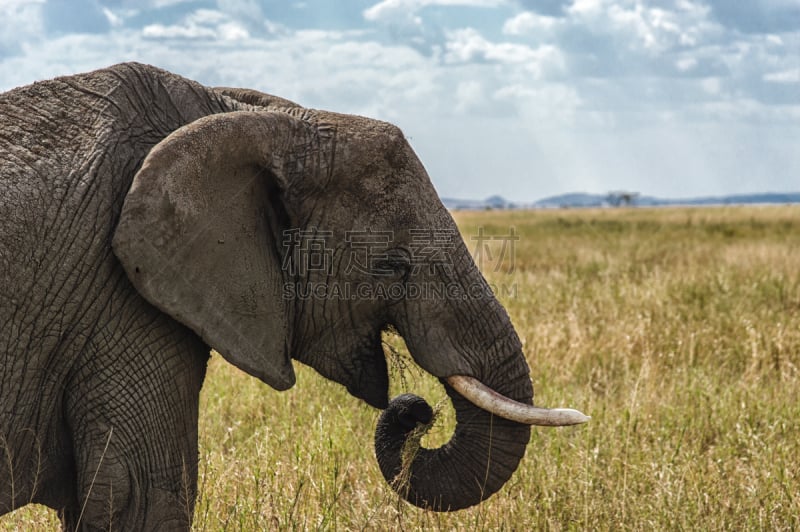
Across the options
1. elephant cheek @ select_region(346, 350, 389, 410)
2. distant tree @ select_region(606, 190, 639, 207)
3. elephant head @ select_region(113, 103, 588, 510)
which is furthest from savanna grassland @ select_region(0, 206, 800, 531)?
distant tree @ select_region(606, 190, 639, 207)

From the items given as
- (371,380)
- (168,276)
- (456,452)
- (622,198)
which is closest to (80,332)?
(168,276)

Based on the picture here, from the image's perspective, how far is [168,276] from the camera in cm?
309

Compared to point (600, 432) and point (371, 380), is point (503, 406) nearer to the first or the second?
point (371, 380)

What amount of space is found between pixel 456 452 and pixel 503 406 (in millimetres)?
361

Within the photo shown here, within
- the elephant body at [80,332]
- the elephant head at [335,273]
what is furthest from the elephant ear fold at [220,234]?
the elephant body at [80,332]

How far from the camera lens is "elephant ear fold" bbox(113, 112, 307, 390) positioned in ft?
9.97

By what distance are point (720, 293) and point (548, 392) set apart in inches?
158

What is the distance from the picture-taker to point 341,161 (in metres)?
3.53

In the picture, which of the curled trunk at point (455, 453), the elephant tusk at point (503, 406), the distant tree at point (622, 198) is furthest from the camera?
the distant tree at point (622, 198)

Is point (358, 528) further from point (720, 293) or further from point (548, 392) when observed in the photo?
point (720, 293)

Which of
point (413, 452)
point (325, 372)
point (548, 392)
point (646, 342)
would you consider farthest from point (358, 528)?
point (646, 342)

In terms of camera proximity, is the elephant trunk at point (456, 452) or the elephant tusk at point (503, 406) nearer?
the elephant tusk at point (503, 406)

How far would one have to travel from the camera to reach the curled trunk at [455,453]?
370 centimetres

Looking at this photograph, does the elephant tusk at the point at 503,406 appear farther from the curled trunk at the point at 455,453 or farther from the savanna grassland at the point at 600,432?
the savanna grassland at the point at 600,432
